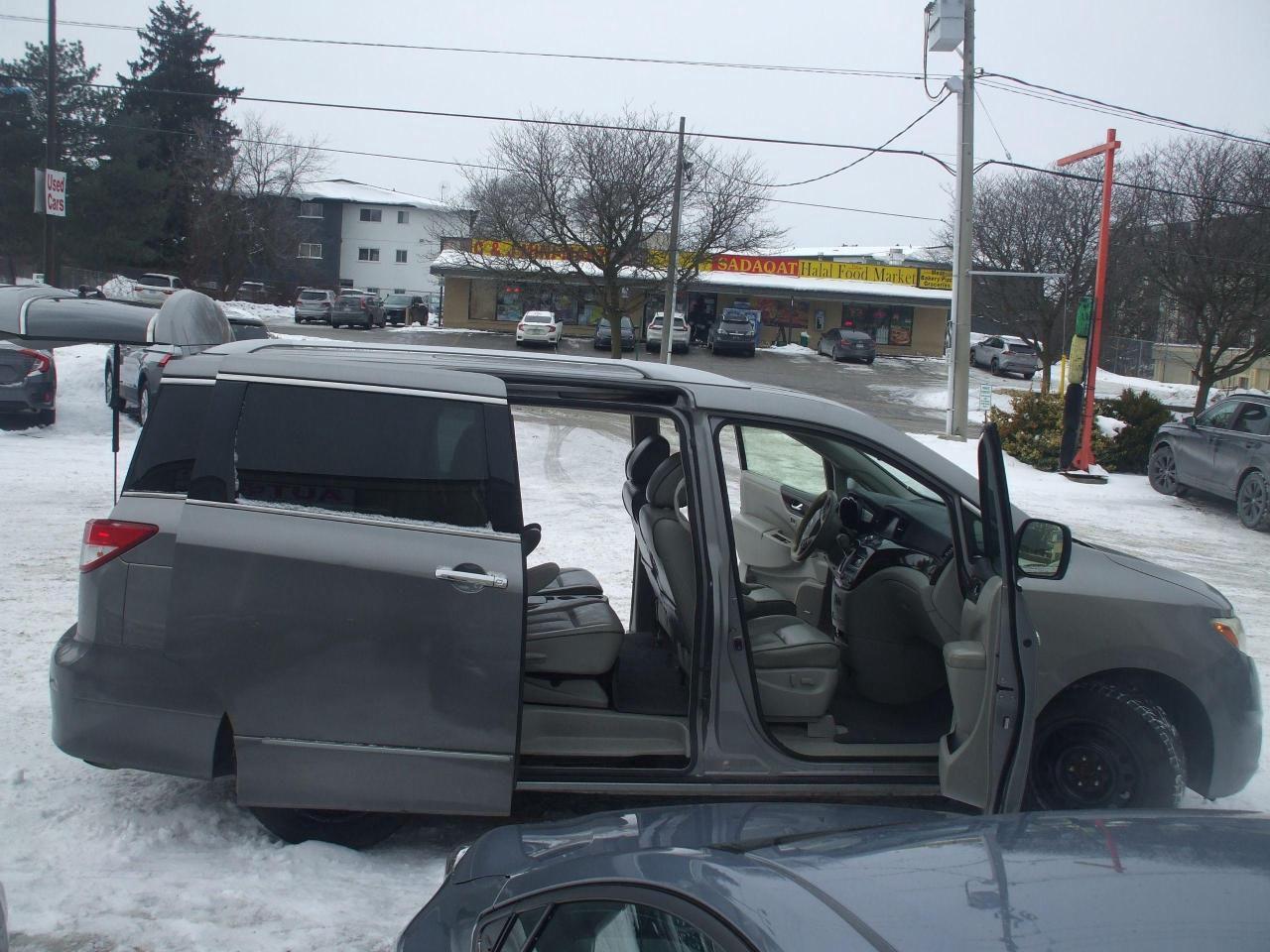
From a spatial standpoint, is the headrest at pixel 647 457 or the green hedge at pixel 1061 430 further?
the green hedge at pixel 1061 430

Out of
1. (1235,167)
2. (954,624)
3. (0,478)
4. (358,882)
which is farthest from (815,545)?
(1235,167)

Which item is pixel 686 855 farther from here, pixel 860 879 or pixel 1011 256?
pixel 1011 256

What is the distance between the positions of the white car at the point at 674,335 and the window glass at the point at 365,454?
38815 millimetres

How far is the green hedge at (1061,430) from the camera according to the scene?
1750 centimetres

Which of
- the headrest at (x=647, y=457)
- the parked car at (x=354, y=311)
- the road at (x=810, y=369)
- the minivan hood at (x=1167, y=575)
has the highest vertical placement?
the parked car at (x=354, y=311)

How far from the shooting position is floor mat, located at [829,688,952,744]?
4.34m

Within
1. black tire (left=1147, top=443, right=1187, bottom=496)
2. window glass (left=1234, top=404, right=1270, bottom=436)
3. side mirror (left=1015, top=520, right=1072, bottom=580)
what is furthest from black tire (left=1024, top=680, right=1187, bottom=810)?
black tire (left=1147, top=443, right=1187, bottom=496)

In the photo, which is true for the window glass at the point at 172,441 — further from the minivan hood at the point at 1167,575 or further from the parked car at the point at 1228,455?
the parked car at the point at 1228,455

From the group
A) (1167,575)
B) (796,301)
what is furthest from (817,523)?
(796,301)

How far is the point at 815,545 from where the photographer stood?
541 centimetres

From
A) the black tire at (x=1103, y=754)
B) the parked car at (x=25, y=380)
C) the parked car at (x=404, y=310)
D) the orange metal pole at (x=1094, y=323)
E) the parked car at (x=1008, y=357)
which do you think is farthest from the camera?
the parked car at (x=404, y=310)

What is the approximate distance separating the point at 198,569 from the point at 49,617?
12.1 ft

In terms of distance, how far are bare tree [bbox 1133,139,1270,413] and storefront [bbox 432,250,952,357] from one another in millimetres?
26078

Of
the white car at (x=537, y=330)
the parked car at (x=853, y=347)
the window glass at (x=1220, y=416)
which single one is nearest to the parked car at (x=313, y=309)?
the white car at (x=537, y=330)
